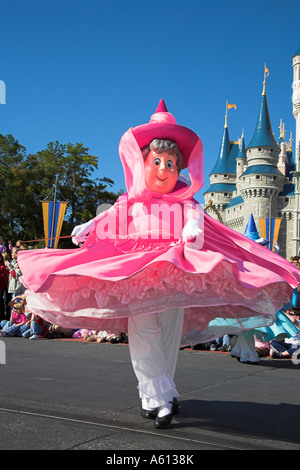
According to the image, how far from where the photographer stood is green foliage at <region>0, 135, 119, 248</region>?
34438 millimetres

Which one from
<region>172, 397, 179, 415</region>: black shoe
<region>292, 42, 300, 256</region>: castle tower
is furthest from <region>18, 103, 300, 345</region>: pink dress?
<region>292, 42, 300, 256</region>: castle tower

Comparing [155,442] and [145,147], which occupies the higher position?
[145,147]

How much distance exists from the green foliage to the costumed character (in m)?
29.5

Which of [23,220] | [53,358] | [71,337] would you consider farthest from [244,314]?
[23,220]

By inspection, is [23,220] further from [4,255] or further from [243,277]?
[243,277]

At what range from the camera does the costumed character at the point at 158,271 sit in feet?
9.92

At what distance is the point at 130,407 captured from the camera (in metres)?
3.58

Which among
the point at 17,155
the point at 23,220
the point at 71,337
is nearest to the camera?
the point at 71,337

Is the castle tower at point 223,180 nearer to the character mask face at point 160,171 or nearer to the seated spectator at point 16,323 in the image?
the seated spectator at point 16,323

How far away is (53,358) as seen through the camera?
596 centimetres

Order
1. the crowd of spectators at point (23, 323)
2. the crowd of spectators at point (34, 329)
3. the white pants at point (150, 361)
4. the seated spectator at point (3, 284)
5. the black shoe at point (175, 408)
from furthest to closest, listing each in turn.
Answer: the seated spectator at point (3, 284) → the crowd of spectators at point (23, 323) → the crowd of spectators at point (34, 329) → the black shoe at point (175, 408) → the white pants at point (150, 361)

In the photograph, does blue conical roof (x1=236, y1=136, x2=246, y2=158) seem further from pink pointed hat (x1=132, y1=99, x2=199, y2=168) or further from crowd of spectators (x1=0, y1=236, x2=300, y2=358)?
pink pointed hat (x1=132, y1=99, x2=199, y2=168)

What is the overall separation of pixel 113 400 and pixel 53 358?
7.65ft

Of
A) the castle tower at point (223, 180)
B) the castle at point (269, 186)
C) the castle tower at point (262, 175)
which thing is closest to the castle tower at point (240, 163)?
the castle tower at point (223, 180)
